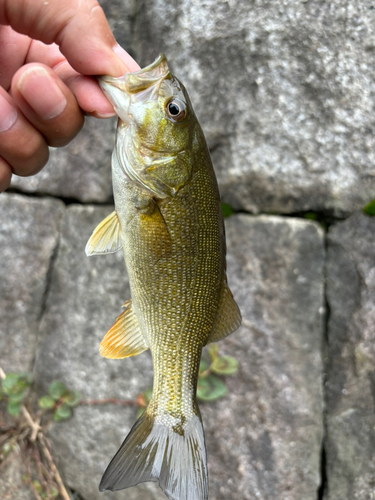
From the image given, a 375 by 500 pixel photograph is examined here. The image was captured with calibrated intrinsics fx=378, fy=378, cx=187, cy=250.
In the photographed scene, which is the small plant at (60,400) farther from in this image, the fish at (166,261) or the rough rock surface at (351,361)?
the rough rock surface at (351,361)

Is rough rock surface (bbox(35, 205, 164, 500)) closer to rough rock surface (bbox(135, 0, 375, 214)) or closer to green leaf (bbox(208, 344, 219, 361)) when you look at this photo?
green leaf (bbox(208, 344, 219, 361))

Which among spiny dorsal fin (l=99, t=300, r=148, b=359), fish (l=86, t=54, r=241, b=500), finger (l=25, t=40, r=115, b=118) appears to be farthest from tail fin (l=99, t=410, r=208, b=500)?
A: finger (l=25, t=40, r=115, b=118)

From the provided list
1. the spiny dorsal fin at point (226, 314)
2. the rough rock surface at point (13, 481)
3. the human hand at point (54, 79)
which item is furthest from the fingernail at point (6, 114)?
the rough rock surface at point (13, 481)

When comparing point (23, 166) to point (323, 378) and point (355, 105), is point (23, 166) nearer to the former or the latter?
point (355, 105)

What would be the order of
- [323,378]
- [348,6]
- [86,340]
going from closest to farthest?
[348,6] → [323,378] → [86,340]

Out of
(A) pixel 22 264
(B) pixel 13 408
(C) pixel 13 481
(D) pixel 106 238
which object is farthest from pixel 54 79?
(C) pixel 13 481

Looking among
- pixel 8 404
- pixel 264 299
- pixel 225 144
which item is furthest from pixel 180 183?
pixel 8 404
